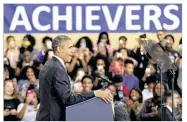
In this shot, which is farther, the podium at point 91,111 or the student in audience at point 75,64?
the student in audience at point 75,64

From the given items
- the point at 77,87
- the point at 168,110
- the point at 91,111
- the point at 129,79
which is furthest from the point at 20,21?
the point at 91,111

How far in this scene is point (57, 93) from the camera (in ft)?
19.1

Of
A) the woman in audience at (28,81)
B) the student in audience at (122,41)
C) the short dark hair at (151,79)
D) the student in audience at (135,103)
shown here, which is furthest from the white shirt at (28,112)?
the short dark hair at (151,79)

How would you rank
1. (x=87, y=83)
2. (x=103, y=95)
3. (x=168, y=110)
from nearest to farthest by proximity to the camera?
(x=103, y=95) < (x=168, y=110) < (x=87, y=83)

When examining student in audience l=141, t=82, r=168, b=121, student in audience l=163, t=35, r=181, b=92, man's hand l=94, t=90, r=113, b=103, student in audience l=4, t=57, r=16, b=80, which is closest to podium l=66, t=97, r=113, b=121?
man's hand l=94, t=90, r=113, b=103

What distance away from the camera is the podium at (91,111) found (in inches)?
228

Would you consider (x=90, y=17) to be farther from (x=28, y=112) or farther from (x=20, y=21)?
(x=28, y=112)

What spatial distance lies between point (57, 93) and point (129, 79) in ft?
7.76

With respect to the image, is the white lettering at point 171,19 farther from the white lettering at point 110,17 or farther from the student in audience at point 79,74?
the student in audience at point 79,74

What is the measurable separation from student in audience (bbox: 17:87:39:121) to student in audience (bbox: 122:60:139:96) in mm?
1174

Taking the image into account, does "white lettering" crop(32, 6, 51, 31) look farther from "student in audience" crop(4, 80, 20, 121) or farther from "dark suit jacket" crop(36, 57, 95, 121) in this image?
"dark suit jacket" crop(36, 57, 95, 121)

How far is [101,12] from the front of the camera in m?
8.05

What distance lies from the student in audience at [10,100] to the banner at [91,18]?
0.73 meters

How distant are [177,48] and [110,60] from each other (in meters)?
0.90
